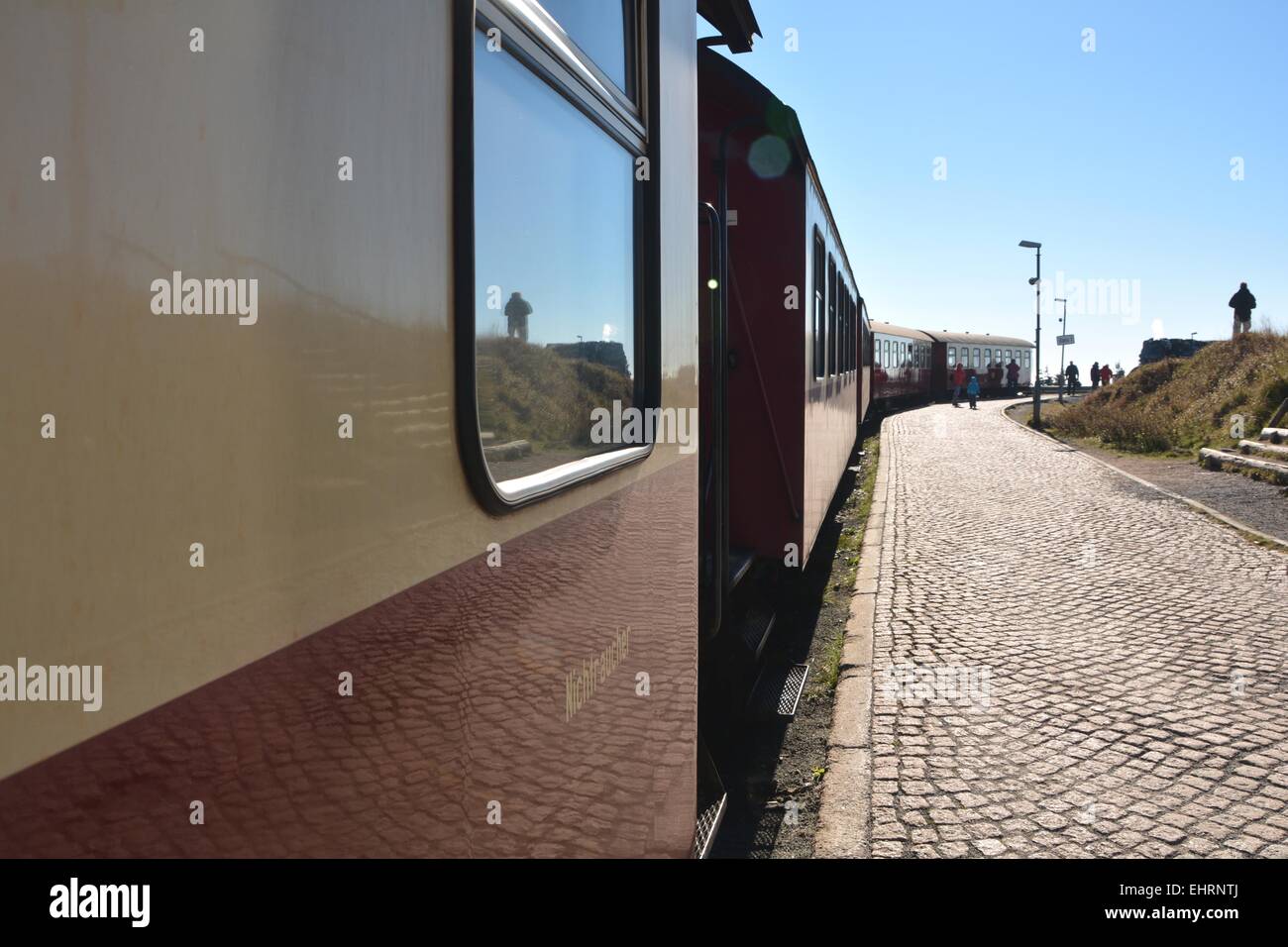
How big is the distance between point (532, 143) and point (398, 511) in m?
0.76

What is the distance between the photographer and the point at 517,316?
1.70 m

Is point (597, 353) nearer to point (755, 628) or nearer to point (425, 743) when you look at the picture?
point (425, 743)

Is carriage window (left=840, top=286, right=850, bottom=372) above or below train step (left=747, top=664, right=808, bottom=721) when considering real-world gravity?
above

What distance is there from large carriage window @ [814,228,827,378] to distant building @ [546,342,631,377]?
214 inches

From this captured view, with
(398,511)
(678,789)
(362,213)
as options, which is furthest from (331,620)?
(678,789)

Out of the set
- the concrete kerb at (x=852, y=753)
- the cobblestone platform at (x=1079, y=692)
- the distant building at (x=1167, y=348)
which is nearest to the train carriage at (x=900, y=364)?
the distant building at (x=1167, y=348)

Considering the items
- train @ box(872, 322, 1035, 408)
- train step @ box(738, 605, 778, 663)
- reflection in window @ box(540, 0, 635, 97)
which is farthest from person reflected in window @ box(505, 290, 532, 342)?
train @ box(872, 322, 1035, 408)

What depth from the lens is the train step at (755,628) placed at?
5633 mm

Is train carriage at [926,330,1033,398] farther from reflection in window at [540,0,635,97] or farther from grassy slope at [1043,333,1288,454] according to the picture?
reflection in window at [540,0,635,97]

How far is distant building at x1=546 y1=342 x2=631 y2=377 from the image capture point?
196 cm

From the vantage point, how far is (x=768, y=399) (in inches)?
259

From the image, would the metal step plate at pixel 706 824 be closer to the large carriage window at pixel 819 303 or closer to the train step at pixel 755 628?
the train step at pixel 755 628

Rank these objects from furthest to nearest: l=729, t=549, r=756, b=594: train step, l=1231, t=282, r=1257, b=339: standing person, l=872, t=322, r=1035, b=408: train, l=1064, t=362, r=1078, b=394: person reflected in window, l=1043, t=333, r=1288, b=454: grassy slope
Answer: l=1064, t=362, r=1078, b=394: person reflected in window, l=872, t=322, r=1035, b=408: train, l=1231, t=282, r=1257, b=339: standing person, l=1043, t=333, r=1288, b=454: grassy slope, l=729, t=549, r=756, b=594: train step
